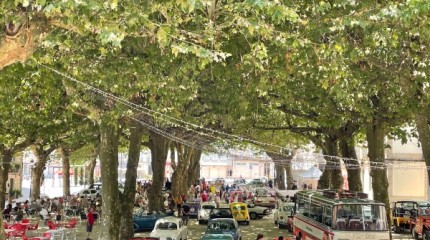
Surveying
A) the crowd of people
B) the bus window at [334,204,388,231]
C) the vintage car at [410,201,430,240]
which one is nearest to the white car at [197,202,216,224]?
the crowd of people

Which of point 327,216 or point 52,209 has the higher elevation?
point 327,216

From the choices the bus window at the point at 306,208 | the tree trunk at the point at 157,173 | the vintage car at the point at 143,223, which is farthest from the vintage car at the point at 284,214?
the vintage car at the point at 143,223

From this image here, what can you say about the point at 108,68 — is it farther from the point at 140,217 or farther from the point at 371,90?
the point at 140,217

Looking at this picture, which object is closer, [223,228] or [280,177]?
[223,228]

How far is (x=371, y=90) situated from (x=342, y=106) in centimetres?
262

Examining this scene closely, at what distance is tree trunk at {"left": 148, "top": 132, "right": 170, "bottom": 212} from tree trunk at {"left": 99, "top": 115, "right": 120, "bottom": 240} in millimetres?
10266

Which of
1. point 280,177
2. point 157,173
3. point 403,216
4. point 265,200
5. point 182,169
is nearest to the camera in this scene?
point 403,216

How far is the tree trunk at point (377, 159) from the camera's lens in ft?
72.1

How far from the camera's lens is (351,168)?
26.4 m

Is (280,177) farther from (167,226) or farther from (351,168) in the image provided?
(167,226)

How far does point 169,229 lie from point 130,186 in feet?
8.65

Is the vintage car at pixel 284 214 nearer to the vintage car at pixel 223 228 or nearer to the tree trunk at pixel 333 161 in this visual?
the tree trunk at pixel 333 161

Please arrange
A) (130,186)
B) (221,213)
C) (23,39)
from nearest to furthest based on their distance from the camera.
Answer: (23,39) < (130,186) < (221,213)

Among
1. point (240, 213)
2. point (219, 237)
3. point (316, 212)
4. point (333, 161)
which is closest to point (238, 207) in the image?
point (240, 213)
